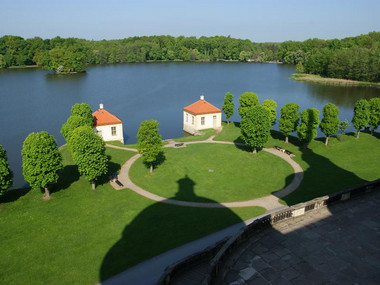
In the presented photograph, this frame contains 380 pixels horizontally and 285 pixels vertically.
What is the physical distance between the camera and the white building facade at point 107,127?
45.6 m

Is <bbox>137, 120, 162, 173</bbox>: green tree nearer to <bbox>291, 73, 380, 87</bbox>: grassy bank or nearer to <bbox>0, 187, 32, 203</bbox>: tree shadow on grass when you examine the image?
<bbox>0, 187, 32, 203</bbox>: tree shadow on grass

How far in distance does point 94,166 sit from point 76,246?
9.06 meters

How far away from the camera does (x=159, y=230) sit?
23797 mm

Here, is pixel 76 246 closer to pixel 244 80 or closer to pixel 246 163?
pixel 246 163

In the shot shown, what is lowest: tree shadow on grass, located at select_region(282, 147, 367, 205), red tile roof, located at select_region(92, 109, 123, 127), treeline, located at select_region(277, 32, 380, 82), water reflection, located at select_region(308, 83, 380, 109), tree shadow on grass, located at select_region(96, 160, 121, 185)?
tree shadow on grass, located at select_region(96, 160, 121, 185)

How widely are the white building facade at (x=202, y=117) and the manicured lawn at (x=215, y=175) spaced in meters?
11.4

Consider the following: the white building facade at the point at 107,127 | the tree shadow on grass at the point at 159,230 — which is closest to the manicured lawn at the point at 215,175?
the tree shadow on grass at the point at 159,230

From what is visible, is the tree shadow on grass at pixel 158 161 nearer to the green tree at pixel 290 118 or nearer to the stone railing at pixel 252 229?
the green tree at pixel 290 118

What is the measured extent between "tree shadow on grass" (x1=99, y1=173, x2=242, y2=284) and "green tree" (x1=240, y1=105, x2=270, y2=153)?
1344 centimetres

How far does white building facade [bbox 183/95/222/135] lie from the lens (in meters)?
52.7

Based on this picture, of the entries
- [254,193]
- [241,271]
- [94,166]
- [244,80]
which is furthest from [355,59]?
[241,271]

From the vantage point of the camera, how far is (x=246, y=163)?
37.5 meters

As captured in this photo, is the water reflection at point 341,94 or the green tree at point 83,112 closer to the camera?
the green tree at point 83,112

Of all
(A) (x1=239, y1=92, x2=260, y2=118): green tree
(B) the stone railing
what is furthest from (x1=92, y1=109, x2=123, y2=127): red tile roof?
(B) the stone railing
